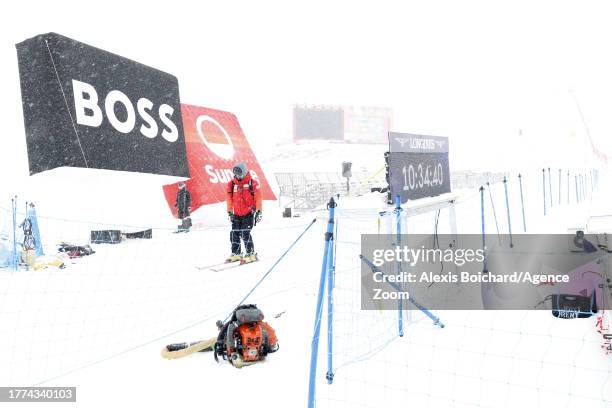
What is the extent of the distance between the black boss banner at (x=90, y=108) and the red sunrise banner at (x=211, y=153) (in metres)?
1.16

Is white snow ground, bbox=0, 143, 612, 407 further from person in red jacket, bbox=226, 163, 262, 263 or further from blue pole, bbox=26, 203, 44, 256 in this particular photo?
blue pole, bbox=26, 203, 44, 256

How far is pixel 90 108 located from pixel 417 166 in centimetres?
796

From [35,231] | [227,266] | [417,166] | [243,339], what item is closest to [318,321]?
[243,339]

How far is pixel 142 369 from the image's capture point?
13.6 feet

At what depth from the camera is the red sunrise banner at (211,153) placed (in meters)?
13.8

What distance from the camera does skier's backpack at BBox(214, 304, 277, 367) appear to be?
4.06 metres

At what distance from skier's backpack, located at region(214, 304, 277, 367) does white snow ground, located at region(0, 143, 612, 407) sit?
0.11 metres

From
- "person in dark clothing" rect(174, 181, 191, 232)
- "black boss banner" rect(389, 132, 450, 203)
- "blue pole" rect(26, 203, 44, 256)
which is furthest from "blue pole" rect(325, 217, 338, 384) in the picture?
"person in dark clothing" rect(174, 181, 191, 232)

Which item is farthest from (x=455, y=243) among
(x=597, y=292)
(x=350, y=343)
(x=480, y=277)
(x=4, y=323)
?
(x=4, y=323)

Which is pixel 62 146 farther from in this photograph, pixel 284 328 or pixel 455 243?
pixel 455 243

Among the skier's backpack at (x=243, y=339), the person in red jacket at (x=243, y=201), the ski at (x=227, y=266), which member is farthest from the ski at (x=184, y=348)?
the person in red jacket at (x=243, y=201)

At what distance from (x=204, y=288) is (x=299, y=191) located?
21.9m

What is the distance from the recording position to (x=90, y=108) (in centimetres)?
1023

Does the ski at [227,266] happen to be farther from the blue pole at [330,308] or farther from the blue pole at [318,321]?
the blue pole at [318,321]
